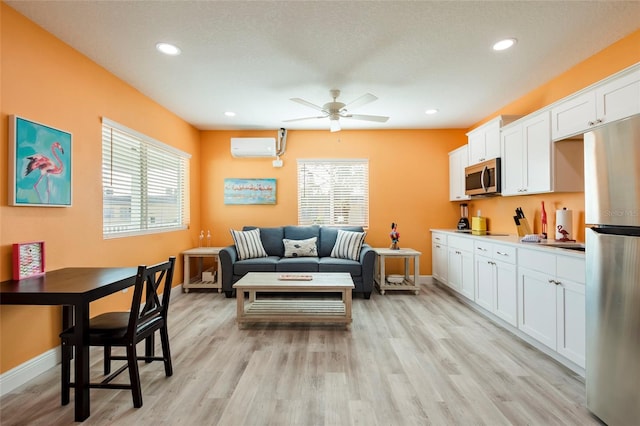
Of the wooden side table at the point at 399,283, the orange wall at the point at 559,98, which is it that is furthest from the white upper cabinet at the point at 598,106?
the wooden side table at the point at 399,283

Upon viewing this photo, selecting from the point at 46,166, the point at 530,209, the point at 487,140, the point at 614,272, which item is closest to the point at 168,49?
the point at 46,166

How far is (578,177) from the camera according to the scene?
9.91ft

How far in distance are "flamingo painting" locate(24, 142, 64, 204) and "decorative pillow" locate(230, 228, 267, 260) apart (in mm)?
2498

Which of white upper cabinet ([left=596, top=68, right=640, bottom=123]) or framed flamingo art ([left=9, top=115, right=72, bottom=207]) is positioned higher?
white upper cabinet ([left=596, top=68, right=640, bottom=123])

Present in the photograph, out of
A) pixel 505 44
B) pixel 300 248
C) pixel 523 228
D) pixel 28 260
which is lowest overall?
pixel 300 248

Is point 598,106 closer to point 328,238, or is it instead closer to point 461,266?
point 461,266

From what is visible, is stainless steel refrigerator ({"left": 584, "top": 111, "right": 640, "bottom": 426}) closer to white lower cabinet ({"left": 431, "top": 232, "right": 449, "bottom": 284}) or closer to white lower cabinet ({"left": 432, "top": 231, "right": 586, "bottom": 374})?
white lower cabinet ({"left": 432, "top": 231, "right": 586, "bottom": 374})

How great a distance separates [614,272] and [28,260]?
3.77 m

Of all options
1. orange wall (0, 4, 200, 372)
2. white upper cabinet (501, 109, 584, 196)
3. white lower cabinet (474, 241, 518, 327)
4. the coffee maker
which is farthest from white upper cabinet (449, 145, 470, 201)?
orange wall (0, 4, 200, 372)

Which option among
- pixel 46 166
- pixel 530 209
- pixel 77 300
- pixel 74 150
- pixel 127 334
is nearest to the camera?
pixel 77 300

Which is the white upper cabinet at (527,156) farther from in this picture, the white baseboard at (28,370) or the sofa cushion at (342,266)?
the white baseboard at (28,370)

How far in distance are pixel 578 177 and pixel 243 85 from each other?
3.55m

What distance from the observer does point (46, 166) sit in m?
2.47

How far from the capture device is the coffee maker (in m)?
5.05
